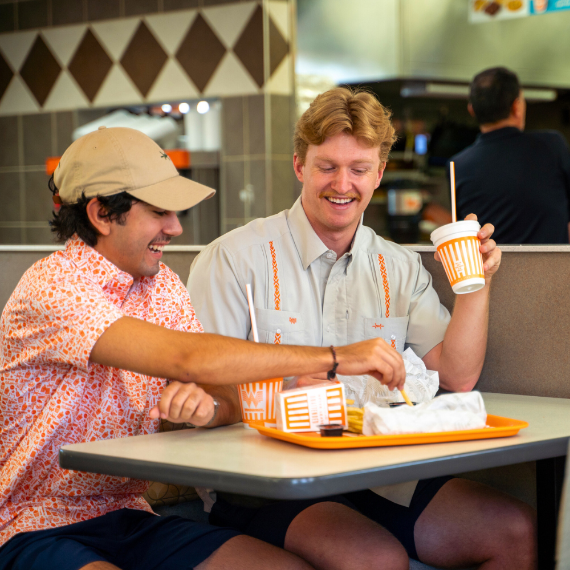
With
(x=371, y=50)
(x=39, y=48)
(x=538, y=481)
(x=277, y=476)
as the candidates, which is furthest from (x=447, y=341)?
(x=39, y=48)

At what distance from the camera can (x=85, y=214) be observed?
1.53 m

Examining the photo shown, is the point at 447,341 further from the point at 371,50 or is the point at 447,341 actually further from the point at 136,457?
the point at 371,50

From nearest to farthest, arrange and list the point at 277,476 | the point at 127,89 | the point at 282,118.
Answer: the point at 277,476
the point at 282,118
the point at 127,89

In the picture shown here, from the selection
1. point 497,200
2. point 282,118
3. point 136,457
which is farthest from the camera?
point 282,118

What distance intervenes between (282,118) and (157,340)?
314 cm

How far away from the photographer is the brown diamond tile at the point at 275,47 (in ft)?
14.0

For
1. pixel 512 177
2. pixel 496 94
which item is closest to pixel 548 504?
pixel 512 177

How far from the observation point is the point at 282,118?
14.2 feet

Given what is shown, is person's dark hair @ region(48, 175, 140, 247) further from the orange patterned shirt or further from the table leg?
the table leg

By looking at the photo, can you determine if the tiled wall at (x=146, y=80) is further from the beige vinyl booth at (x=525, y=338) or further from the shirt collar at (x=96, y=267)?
the shirt collar at (x=96, y=267)

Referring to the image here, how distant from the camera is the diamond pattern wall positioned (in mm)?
4293

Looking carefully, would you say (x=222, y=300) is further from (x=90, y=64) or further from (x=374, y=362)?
(x=90, y=64)

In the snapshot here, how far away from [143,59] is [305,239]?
9.97 feet

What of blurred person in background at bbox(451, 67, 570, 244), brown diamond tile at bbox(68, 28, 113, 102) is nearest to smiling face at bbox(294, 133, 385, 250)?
blurred person in background at bbox(451, 67, 570, 244)
